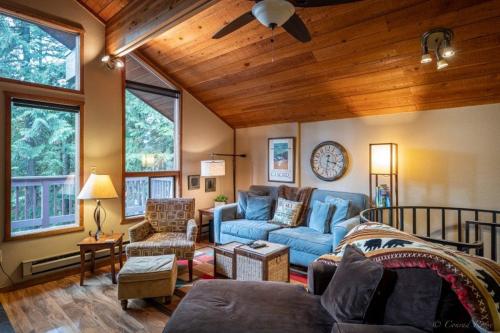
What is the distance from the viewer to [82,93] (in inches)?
142

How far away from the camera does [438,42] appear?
246 centimetres

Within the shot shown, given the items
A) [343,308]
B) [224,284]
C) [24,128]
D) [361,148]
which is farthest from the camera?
[361,148]

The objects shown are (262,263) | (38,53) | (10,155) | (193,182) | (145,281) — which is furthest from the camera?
(193,182)

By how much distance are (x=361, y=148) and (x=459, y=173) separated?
1.20 metres

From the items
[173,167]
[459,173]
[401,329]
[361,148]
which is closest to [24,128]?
[173,167]

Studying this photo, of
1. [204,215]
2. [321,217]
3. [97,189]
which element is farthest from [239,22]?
[204,215]

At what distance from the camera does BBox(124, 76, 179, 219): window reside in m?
4.18

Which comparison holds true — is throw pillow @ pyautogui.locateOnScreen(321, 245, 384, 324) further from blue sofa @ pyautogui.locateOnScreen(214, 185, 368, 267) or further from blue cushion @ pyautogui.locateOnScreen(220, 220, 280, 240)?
blue cushion @ pyautogui.locateOnScreen(220, 220, 280, 240)

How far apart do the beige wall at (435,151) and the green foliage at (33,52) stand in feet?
12.0

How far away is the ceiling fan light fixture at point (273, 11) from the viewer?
1.72 meters

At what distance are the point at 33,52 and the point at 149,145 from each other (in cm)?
180

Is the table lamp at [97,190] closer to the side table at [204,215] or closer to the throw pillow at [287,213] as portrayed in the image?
the side table at [204,215]

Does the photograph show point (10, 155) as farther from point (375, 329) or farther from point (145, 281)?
point (375, 329)

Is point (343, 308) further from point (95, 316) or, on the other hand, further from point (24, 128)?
point (24, 128)
